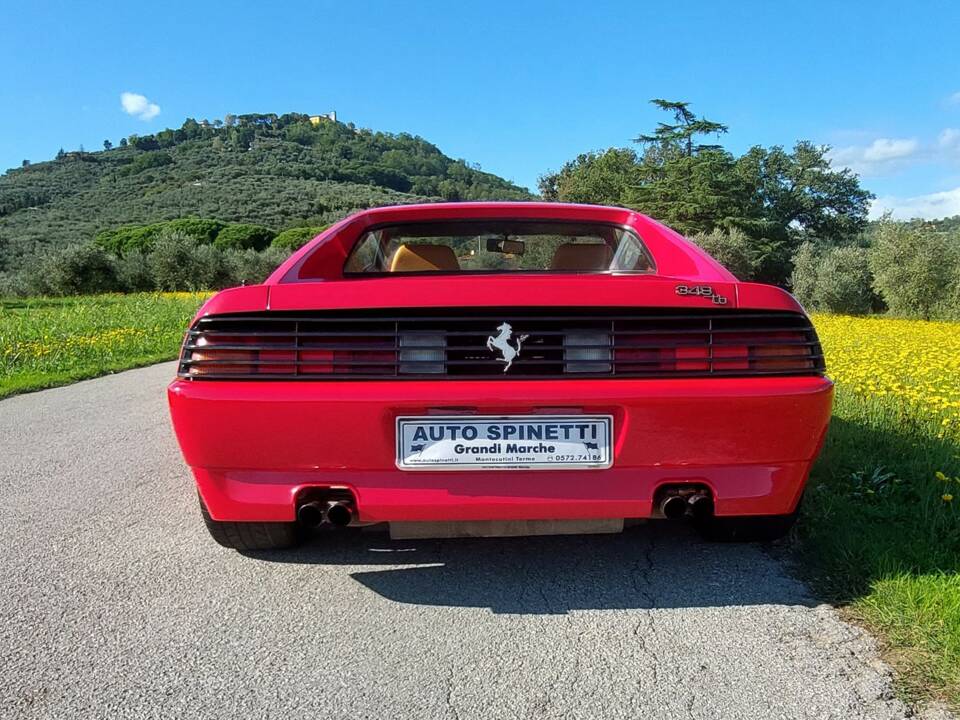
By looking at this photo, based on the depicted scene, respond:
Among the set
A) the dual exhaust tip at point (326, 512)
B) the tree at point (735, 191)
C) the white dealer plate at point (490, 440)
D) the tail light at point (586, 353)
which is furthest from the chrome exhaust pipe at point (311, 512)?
the tree at point (735, 191)

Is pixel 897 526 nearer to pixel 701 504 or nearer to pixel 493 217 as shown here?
pixel 701 504

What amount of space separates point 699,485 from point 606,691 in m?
0.74

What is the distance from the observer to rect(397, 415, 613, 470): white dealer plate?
2.13 m

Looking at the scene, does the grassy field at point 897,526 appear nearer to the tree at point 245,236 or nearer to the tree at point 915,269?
the tree at point 915,269

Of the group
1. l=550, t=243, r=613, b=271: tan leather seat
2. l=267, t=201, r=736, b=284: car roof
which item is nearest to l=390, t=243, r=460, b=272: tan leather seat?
l=267, t=201, r=736, b=284: car roof

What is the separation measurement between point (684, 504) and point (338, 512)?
112cm

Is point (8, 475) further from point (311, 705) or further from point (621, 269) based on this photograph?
point (621, 269)

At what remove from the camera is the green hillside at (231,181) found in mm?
72938

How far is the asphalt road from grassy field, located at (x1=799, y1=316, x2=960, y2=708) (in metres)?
0.12

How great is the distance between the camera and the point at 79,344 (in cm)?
1088

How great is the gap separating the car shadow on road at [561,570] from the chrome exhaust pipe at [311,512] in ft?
1.38

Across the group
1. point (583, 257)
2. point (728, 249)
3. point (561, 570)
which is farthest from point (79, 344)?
point (728, 249)

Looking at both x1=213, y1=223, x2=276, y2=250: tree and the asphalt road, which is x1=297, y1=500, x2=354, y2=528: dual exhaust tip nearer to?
the asphalt road

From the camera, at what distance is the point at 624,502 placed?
2172 mm
